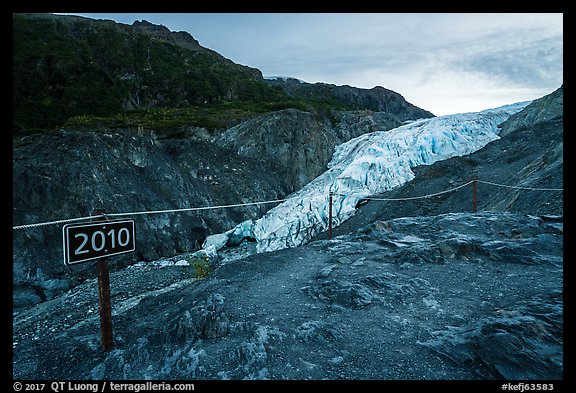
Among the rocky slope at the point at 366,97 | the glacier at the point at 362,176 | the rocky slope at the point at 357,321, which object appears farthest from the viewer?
the rocky slope at the point at 366,97

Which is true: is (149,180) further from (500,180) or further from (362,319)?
(500,180)

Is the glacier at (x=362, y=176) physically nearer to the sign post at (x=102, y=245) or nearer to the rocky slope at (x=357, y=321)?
the rocky slope at (x=357, y=321)

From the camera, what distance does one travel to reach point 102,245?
2.59m

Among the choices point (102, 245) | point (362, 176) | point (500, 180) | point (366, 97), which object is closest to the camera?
point (102, 245)

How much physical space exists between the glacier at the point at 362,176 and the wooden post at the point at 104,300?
665cm

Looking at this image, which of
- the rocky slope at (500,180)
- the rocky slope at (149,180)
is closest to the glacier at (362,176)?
the rocky slope at (500,180)

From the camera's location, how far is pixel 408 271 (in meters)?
4.23

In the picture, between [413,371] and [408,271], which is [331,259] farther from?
[413,371]

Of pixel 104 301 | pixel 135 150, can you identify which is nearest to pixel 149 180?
pixel 135 150

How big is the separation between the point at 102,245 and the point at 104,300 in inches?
23.6

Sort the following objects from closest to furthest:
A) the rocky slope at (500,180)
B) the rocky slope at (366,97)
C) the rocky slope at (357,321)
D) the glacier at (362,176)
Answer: the rocky slope at (357,321) → the rocky slope at (500,180) → the glacier at (362,176) → the rocky slope at (366,97)

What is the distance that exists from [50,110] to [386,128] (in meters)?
32.2

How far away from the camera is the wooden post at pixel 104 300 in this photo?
2.70 metres

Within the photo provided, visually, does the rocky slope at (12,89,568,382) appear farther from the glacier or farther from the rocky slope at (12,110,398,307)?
the glacier
